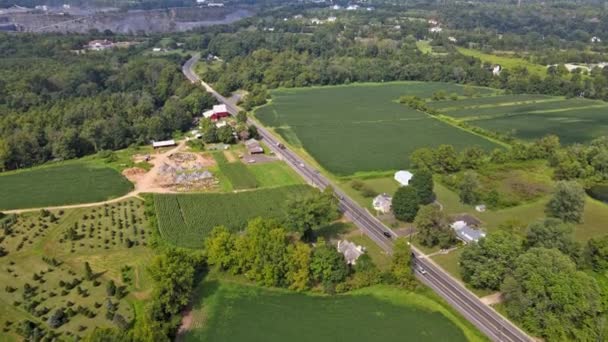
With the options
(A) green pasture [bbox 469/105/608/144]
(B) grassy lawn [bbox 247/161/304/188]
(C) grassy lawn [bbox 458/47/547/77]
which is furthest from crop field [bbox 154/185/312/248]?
(C) grassy lawn [bbox 458/47/547/77]

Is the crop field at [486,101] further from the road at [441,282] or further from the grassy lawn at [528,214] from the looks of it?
the road at [441,282]

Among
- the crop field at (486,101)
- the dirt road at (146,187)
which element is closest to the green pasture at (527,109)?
the crop field at (486,101)

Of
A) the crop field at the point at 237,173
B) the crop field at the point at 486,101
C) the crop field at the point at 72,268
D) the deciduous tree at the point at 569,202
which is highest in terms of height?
the deciduous tree at the point at 569,202

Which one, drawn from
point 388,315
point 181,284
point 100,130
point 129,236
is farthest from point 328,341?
point 100,130

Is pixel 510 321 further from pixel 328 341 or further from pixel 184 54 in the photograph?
pixel 184 54

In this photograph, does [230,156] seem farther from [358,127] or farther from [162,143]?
[358,127]

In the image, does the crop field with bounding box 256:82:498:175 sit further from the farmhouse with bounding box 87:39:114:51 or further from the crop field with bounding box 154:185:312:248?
the farmhouse with bounding box 87:39:114:51
